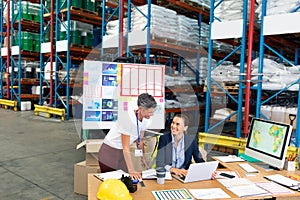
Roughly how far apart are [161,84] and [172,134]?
2.51 m

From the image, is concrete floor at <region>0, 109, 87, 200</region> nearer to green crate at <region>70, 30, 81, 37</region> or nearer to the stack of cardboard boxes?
the stack of cardboard boxes

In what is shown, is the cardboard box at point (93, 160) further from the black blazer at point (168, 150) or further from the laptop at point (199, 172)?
the laptop at point (199, 172)

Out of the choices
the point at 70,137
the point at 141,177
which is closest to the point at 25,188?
the point at 141,177

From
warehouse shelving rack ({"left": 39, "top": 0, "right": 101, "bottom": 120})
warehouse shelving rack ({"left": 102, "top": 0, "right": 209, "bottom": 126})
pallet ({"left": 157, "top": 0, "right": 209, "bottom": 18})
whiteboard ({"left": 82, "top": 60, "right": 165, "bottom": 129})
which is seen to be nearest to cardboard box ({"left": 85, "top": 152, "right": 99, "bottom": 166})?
whiteboard ({"left": 82, "top": 60, "right": 165, "bottom": 129})

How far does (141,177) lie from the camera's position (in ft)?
8.16

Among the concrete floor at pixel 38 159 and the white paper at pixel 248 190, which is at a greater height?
the white paper at pixel 248 190

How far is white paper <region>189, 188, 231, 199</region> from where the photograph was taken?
84.5 inches

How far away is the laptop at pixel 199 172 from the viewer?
2.36m

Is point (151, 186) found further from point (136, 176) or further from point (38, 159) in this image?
point (38, 159)

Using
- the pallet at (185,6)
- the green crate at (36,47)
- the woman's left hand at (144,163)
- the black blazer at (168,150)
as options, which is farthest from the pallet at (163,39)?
the green crate at (36,47)

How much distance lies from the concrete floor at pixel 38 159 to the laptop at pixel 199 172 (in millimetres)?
1686

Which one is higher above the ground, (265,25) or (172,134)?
(265,25)

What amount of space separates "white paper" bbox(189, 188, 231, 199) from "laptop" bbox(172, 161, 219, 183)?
160 mm

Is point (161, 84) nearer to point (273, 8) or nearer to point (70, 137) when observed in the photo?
point (273, 8)
